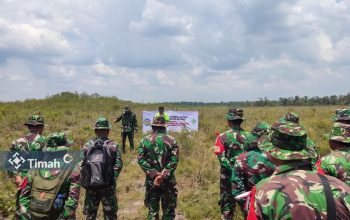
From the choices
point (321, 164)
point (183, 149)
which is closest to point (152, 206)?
point (321, 164)

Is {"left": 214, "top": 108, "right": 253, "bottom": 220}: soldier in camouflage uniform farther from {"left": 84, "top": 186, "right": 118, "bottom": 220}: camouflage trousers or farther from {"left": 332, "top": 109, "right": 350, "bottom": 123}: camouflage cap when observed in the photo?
{"left": 84, "top": 186, "right": 118, "bottom": 220}: camouflage trousers

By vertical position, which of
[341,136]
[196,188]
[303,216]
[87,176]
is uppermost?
[341,136]

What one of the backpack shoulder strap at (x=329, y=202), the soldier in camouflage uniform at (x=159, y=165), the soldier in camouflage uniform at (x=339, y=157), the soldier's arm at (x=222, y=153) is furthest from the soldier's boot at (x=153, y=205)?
the backpack shoulder strap at (x=329, y=202)

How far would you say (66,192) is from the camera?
14.6ft

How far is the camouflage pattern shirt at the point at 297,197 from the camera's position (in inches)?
94.8

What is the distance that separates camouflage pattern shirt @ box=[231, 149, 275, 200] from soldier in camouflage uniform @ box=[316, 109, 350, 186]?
59 centimetres

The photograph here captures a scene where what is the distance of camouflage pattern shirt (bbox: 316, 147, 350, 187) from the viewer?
399 cm

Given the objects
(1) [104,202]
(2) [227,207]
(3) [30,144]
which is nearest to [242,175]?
(2) [227,207]

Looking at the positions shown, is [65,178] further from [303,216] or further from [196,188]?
[196,188]

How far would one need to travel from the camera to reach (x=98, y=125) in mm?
6020

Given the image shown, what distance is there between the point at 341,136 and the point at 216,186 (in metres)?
5.75

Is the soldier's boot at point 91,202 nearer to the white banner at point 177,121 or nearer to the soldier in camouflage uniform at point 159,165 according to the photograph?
the soldier in camouflage uniform at point 159,165

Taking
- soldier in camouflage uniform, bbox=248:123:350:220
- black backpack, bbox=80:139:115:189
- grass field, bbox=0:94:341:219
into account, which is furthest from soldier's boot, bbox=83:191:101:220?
soldier in camouflage uniform, bbox=248:123:350:220

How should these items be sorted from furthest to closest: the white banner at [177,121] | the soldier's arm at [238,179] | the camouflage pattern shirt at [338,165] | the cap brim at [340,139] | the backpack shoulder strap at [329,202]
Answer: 1. the white banner at [177,121]
2. the soldier's arm at [238,179]
3. the cap brim at [340,139]
4. the camouflage pattern shirt at [338,165]
5. the backpack shoulder strap at [329,202]
